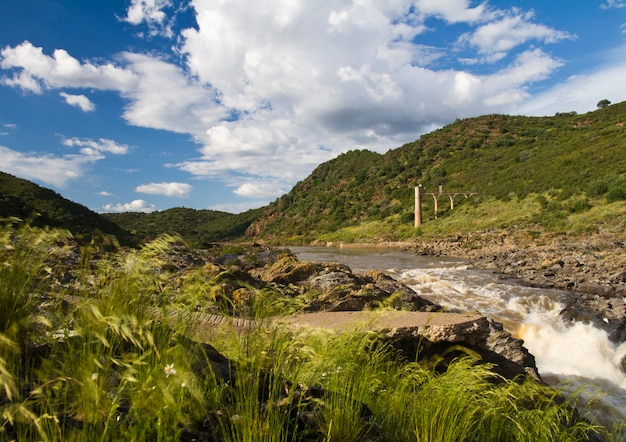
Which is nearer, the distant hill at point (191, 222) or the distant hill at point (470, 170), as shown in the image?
the distant hill at point (470, 170)

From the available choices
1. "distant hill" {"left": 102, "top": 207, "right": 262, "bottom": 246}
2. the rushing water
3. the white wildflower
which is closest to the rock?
the rushing water

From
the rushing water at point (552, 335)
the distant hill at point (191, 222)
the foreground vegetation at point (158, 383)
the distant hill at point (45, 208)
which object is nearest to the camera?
the foreground vegetation at point (158, 383)

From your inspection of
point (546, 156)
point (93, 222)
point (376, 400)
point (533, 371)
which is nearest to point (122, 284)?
point (376, 400)

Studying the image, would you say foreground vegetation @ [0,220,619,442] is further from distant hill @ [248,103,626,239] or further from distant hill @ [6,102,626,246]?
distant hill @ [248,103,626,239]

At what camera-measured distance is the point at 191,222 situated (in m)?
117

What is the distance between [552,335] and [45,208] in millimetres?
31679

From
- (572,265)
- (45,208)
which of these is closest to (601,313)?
(572,265)

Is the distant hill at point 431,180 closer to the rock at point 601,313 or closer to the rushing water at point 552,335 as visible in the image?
the rushing water at point 552,335

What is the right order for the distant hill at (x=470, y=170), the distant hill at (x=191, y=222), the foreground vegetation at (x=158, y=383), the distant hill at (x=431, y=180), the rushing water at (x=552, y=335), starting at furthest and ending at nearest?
the distant hill at (x=191, y=222) → the distant hill at (x=470, y=170) → the distant hill at (x=431, y=180) → the rushing water at (x=552, y=335) → the foreground vegetation at (x=158, y=383)

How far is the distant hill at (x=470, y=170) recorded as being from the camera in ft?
129

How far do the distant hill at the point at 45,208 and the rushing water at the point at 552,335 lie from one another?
1895cm

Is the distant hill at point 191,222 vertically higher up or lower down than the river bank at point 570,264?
higher up

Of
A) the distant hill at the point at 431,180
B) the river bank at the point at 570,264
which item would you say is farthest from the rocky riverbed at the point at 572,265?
the distant hill at the point at 431,180

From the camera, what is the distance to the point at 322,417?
8.93 feet
